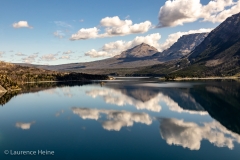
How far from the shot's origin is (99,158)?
4341cm

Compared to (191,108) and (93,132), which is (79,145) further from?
(191,108)

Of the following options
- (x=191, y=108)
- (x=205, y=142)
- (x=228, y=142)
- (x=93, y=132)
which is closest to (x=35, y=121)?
(x=93, y=132)

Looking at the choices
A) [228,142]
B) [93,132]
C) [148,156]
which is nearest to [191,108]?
[228,142]

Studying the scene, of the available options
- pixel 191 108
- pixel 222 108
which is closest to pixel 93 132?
pixel 191 108

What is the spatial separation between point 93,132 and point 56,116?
29340 millimetres

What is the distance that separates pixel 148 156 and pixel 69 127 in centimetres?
3036

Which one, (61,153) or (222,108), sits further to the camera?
(222,108)

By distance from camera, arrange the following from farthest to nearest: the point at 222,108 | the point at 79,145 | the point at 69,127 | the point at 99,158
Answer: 1. the point at 222,108
2. the point at 69,127
3. the point at 79,145
4. the point at 99,158

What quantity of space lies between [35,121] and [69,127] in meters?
16.4

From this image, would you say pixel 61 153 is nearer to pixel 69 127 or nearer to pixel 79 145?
pixel 79 145

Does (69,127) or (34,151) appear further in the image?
(69,127)

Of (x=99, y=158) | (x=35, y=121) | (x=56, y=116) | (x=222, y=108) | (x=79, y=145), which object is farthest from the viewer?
(x=222, y=108)

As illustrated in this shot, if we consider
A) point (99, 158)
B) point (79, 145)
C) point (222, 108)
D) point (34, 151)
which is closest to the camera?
point (99, 158)

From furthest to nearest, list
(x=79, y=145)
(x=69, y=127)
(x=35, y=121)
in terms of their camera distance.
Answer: (x=35, y=121) → (x=69, y=127) → (x=79, y=145)
